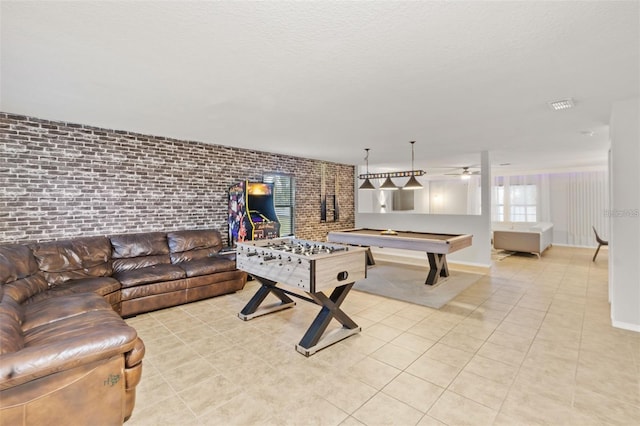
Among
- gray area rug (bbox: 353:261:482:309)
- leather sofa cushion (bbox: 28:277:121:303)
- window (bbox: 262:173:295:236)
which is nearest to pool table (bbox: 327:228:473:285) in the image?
gray area rug (bbox: 353:261:482:309)

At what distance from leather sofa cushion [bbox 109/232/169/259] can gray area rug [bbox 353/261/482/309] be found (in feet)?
10.6

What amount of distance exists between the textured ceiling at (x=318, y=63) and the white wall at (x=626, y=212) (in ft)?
1.02

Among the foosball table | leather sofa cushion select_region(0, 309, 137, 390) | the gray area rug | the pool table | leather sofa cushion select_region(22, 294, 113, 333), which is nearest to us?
leather sofa cushion select_region(0, 309, 137, 390)

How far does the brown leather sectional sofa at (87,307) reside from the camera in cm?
151

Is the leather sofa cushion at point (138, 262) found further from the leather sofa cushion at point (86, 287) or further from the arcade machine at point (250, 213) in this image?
the arcade machine at point (250, 213)

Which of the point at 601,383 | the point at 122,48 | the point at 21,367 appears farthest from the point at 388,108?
the point at 21,367

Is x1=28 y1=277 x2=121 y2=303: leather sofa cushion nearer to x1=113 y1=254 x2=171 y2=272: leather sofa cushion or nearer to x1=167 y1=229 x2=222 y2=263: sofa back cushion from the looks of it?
x1=113 y1=254 x2=171 y2=272: leather sofa cushion

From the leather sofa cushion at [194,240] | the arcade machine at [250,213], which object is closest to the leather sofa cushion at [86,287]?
the leather sofa cushion at [194,240]

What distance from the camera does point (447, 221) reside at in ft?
23.1

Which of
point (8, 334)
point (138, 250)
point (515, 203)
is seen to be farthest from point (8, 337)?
point (515, 203)

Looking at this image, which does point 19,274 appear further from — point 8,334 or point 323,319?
point 323,319

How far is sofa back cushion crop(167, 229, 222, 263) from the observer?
15.5 ft

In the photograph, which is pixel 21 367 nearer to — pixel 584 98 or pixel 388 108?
pixel 388 108

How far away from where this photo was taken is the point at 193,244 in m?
4.92
